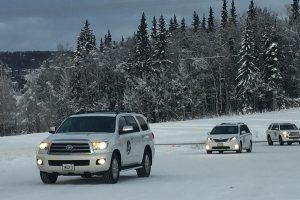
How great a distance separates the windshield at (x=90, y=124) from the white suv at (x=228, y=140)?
57.3ft

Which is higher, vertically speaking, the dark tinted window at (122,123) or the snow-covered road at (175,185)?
the dark tinted window at (122,123)

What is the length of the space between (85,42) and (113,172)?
363 ft

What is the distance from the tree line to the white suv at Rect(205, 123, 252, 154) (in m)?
68.1

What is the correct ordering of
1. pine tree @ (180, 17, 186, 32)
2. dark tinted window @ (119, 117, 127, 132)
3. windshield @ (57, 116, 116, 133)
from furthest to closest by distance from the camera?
pine tree @ (180, 17, 186, 32) < dark tinted window @ (119, 117, 127, 132) < windshield @ (57, 116, 116, 133)

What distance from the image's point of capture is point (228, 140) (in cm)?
3506

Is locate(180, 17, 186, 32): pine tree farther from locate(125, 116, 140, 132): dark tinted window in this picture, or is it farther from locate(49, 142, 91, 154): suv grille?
locate(49, 142, 91, 154): suv grille

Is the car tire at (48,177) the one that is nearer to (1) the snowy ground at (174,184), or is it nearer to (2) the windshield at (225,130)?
(1) the snowy ground at (174,184)

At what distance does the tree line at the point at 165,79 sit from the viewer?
108m

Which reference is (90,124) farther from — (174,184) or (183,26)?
(183,26)

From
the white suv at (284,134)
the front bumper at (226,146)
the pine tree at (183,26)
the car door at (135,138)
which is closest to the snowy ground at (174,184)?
the car door at (135,138)

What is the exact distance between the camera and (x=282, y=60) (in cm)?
11006

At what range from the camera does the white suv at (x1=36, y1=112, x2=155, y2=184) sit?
16672 mm

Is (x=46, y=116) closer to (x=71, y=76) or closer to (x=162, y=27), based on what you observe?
(x=71, y=76)

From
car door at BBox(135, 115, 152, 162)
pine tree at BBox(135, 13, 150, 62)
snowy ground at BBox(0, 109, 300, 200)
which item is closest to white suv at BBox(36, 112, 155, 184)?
car door at BBox(135, 115, 152, 162)
